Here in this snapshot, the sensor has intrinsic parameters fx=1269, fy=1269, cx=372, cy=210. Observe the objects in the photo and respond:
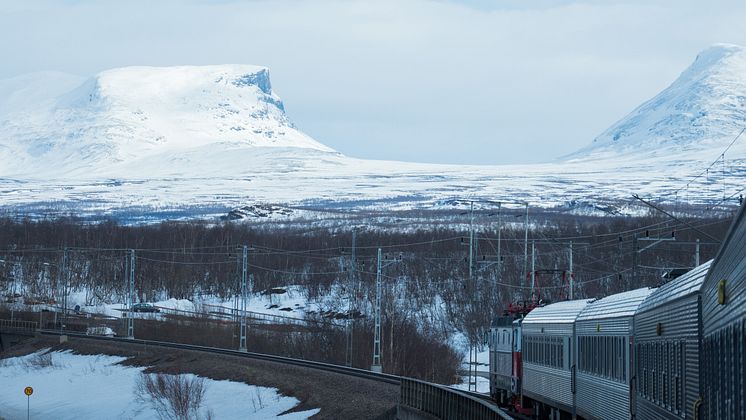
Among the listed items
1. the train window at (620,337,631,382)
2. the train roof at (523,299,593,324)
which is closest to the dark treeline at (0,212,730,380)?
the train roof at (523,299,593,324)

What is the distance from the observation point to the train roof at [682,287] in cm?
1515

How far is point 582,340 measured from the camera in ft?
97.3

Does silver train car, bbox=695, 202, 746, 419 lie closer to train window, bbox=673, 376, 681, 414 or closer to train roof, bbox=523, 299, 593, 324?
train window, bbox=673, 376, 681, 414

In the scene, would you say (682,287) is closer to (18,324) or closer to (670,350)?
(670,350)

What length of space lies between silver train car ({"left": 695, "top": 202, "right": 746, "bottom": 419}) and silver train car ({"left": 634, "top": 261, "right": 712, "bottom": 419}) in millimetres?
748

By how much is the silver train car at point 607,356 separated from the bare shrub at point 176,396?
3788 cm

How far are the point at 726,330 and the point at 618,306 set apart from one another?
13836mm

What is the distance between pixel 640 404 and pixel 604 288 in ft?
369

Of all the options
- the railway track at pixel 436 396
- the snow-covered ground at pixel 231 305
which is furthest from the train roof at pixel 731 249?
the snow-covered ground at pixel 231 305

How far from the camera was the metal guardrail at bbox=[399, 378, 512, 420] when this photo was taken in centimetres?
3010

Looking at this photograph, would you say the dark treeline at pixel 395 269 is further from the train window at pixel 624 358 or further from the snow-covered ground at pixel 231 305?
the train window at pixel 624 358

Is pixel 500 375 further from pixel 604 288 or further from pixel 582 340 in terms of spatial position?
pixel 604 288

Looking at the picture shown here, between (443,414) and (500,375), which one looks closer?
(443,414)

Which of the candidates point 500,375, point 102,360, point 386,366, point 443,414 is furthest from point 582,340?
point 102,360
